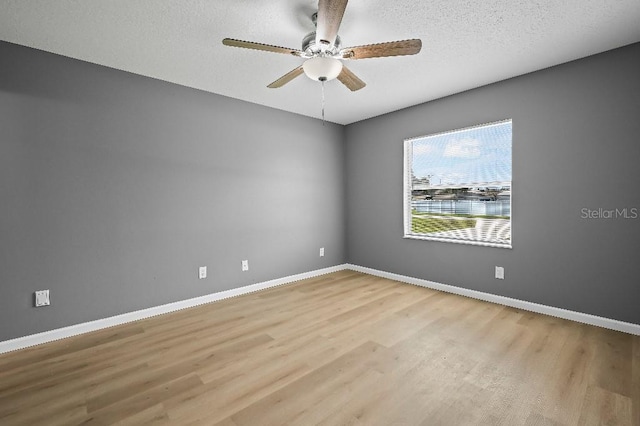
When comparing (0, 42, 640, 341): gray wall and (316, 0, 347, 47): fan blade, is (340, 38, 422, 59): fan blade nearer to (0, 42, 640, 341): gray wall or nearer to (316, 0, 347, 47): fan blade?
(316, 0, 347, 47): fan blade

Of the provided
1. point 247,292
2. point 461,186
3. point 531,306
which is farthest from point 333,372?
point 461,186

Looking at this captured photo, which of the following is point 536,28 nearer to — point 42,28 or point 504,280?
point 504,280

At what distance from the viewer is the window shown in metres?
3.36

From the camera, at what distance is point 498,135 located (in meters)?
3.36

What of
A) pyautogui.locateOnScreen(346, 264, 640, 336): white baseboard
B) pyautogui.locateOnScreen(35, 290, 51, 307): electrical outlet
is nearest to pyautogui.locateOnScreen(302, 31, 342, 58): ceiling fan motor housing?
pyautogui.locateOnScreen(35, 290, 51, 307): electrical outlet

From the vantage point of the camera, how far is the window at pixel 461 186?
3359 millimetres

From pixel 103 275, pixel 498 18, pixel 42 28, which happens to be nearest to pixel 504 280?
pixel 498 18

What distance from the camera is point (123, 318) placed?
288 cm

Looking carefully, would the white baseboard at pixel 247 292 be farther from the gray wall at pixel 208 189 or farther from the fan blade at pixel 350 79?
the fan blade at pixel 350 79

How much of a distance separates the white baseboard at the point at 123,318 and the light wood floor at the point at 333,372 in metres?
0.09

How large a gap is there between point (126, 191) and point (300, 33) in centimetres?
227

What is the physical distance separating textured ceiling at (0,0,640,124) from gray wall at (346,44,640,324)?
0.24 m

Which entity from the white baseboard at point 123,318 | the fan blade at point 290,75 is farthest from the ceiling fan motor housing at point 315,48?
the white baseboard at point 123,318

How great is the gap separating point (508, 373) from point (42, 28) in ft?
13.8
